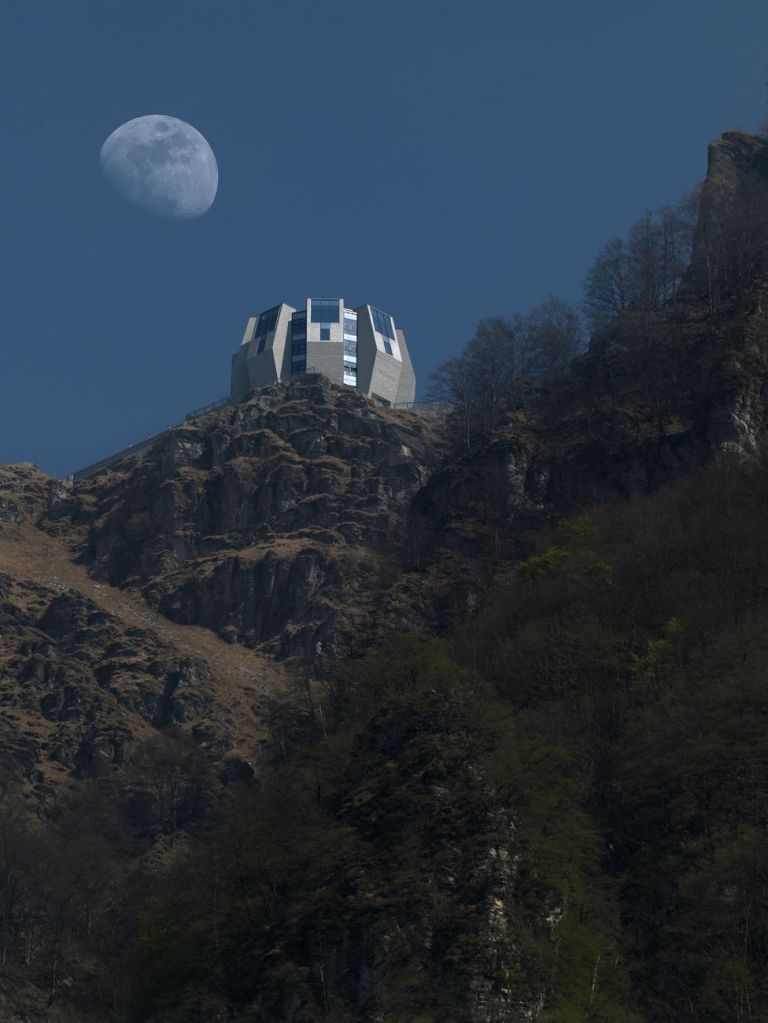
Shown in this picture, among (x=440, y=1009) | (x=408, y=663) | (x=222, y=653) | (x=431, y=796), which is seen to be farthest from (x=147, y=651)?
(x=440, y=1009)

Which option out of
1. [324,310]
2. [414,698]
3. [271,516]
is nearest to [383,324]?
[324,310]

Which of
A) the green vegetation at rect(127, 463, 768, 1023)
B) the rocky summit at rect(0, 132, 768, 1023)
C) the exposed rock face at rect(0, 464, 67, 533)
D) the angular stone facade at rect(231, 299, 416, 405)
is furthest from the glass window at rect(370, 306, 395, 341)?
the green vegetation at rect(127, 463, 768, 1023)

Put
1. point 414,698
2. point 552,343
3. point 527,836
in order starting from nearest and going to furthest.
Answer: point 527,836, point 414,698, point 552,343

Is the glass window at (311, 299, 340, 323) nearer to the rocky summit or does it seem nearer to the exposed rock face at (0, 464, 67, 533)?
the rocky summit

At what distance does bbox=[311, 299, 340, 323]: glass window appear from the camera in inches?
6594

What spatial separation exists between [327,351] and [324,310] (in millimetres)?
6499

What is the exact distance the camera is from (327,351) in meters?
164

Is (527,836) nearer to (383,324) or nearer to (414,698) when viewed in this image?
(414,698)

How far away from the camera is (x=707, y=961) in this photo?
203 ft

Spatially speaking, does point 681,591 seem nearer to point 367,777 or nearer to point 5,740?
point 367,777

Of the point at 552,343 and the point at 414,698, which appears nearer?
the point at 414,698

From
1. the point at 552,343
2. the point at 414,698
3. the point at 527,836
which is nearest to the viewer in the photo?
the point at 527,836

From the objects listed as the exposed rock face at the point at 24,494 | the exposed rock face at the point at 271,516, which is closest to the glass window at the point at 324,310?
the exposed rock face at the point at 271,516

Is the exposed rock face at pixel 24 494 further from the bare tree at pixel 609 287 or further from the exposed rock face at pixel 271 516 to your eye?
the bare tree at pixel 609 287
